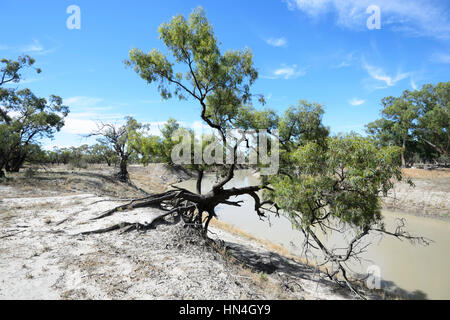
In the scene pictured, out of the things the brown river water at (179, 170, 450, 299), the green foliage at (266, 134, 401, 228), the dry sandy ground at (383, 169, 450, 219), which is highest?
the green foliage at (266, 134, 401, 228)

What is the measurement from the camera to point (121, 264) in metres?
5.75

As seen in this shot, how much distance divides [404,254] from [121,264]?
15.2m

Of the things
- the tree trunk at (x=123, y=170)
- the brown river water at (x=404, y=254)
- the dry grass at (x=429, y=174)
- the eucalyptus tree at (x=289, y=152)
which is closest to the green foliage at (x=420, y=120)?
the dry grass at (x=429, y=174)

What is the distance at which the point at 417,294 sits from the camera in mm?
9359

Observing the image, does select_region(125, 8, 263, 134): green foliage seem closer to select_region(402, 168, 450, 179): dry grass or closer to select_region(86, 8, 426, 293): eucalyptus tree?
select_region(86, 8, 426, 293): eucalyptus tree

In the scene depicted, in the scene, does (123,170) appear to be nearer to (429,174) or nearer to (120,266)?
(120,266)

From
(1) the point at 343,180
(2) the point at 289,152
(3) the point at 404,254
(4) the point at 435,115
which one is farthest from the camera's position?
(4) the point at 435,115

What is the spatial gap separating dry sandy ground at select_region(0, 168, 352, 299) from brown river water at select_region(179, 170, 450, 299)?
1856 millimetres

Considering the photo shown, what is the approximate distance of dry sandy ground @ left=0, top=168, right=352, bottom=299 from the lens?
4707mm

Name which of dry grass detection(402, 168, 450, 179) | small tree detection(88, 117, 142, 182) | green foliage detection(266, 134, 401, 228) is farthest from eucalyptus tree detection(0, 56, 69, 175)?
dry grass detection(402, 168, 450, 179)

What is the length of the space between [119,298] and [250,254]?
23.2 ft

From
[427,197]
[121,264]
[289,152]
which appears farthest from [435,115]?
[121,264]

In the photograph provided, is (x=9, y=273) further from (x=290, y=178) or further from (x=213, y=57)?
(x=213, y=57)
